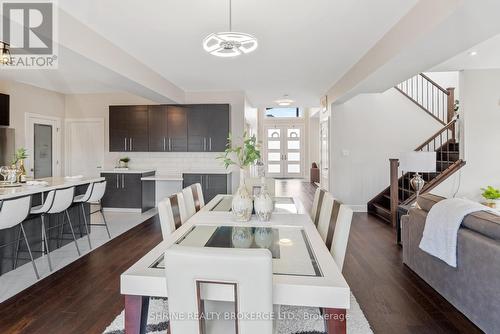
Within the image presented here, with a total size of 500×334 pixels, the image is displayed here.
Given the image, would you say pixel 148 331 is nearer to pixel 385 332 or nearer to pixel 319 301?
pixel 319 301

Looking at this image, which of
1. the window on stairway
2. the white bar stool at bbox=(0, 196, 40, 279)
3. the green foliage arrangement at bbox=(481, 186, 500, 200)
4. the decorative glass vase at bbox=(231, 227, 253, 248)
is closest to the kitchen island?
the white bar stool at bbox=(0, 196, 40, 279)

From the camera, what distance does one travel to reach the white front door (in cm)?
1338

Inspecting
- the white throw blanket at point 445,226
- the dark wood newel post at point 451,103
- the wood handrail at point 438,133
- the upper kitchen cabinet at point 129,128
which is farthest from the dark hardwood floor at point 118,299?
the dark wood newel post at point 451,103

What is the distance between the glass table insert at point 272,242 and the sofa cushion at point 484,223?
133 cm

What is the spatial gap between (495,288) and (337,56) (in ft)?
10.9

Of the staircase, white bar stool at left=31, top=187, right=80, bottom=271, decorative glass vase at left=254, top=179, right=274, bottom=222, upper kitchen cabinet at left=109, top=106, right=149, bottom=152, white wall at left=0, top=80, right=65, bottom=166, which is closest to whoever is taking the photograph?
decorative glass vase at left=254, top=179, right=274, bottom=222

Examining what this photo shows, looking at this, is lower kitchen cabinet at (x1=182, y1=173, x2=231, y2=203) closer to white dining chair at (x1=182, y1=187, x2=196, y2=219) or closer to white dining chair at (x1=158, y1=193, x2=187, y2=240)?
white dining chair at (x1=182, y1=187, x2=196, y2=219)

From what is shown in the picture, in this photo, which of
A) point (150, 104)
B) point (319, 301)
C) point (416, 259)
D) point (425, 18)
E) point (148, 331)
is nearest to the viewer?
point (319, 301)

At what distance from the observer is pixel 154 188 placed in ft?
22.0

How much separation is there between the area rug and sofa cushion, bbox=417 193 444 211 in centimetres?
129

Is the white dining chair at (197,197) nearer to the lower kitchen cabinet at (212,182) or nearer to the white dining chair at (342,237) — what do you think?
the white dining chair at (342,237)

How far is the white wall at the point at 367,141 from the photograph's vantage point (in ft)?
20.9

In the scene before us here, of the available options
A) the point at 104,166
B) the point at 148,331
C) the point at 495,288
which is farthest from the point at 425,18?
the point at 104,166

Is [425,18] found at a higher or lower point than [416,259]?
higher
